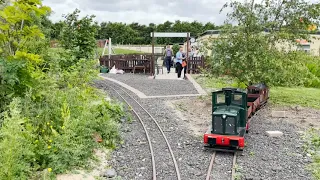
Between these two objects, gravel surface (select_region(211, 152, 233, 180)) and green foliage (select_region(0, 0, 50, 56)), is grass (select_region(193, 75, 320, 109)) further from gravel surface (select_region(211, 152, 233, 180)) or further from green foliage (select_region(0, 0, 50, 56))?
green foliage (select_region(0, 0, 50, 56))

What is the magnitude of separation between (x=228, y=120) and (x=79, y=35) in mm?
11420

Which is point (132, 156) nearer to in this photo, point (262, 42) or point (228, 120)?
point (228, 120)

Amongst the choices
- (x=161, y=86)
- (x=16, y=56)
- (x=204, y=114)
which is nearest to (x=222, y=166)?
(x=204, y=114)

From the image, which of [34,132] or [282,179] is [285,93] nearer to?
[282,179]

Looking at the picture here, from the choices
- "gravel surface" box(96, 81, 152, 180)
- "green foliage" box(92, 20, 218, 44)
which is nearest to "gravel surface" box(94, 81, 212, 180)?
"gravel surface" box(96, 81, 152, 180)

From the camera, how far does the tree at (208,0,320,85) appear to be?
12.2 m

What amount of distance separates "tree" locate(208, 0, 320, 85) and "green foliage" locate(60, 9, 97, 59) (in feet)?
23.3

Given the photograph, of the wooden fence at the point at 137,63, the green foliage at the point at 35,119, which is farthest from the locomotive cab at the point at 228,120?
the wooden fence at the point at 137,63

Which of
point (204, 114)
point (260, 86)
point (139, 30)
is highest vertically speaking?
point (139, 30)

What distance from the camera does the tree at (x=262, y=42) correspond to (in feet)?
40.1

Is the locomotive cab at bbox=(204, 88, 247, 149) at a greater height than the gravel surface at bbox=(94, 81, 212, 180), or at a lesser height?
greater

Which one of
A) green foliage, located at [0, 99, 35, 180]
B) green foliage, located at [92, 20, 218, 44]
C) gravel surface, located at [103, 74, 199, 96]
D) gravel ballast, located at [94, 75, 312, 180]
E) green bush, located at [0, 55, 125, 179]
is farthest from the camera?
green foliage, located at [92, 20, 218, 44]

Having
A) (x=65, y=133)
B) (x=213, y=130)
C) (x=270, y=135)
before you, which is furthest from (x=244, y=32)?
(x=65, y=133)

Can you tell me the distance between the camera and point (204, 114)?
1213 cm
